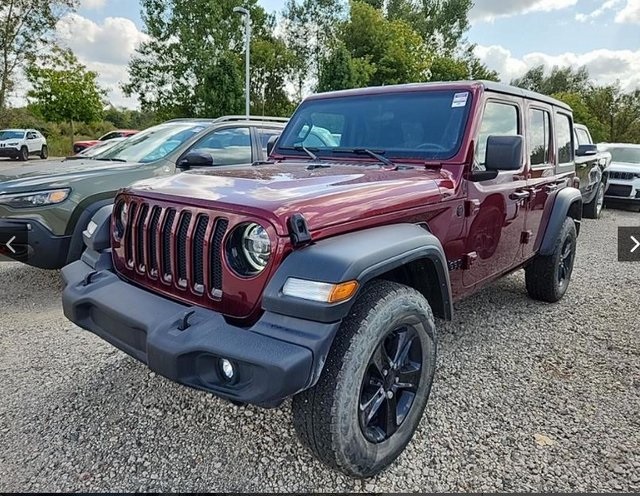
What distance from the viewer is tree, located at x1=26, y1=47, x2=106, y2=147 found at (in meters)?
23.9

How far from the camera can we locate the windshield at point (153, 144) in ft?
16.4

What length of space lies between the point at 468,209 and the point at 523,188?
35.9 inches

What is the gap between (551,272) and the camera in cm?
426

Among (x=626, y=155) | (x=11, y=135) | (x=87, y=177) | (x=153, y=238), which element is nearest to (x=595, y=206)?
(x=626, y=155)

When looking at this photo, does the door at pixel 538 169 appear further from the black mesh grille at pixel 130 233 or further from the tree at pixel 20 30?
the tree at pixel 20 30

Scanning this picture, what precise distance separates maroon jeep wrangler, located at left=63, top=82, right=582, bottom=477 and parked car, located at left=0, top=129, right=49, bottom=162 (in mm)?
23507

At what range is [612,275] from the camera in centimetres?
570

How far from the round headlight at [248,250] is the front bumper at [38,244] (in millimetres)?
2786

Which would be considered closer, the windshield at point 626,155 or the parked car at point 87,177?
the parked car at point 87,177

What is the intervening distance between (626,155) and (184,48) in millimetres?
23030

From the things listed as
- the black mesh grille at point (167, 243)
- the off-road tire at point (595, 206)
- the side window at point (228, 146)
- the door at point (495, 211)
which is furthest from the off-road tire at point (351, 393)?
the off-road tire at point (595, 206)

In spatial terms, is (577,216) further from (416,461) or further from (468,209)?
(416,461)

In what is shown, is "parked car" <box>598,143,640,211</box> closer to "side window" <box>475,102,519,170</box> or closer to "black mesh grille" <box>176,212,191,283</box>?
"side window" <box>475,102,519,170</box>

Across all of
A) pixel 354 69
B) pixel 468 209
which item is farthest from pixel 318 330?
pixel 354 69
